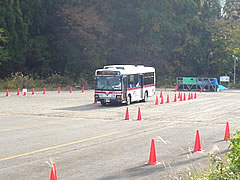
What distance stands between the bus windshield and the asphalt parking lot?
208 centimetres

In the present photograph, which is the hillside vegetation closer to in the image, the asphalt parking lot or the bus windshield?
the bus windshield

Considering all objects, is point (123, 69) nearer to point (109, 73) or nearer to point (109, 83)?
point (109, 73)

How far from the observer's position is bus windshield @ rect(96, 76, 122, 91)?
29438 millimetres

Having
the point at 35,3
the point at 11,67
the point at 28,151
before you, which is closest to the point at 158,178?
the point at 28,151

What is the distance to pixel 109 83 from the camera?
29562 millimetres

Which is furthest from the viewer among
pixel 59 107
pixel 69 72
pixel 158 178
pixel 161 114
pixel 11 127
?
pixel 69 72

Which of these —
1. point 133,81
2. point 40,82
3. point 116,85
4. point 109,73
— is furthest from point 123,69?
point 40,82

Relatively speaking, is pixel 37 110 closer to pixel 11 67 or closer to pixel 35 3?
pixel 11 67

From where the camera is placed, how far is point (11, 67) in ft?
181

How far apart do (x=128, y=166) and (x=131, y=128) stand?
7.67 m

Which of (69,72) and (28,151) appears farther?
(69,72)

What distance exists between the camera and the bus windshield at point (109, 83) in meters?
29.4

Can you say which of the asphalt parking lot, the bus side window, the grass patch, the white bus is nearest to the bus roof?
the white bus

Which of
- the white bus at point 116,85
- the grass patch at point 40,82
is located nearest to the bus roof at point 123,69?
the white bus at point 116,85
